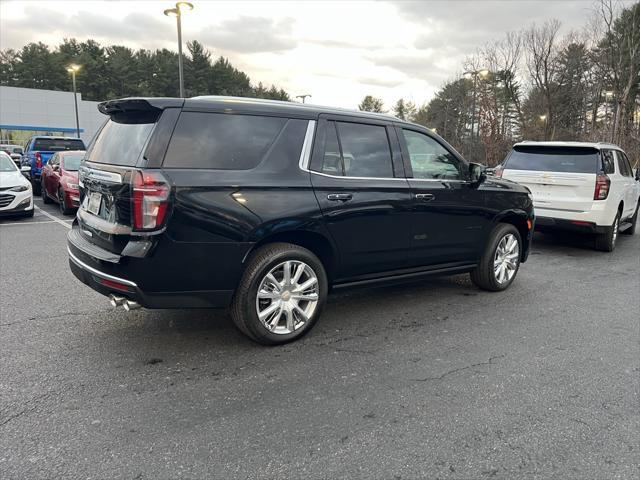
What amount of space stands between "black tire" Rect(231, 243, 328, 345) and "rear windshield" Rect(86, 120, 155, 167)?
1.13 metres

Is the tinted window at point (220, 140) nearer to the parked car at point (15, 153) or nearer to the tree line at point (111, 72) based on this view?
the parked car at point (15, 153)

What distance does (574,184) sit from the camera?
7816 mm

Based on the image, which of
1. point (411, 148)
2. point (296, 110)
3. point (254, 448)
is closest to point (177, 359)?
point (254, 448)

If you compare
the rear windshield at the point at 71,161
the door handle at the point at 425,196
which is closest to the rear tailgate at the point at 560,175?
the door handle at the point at 425,196

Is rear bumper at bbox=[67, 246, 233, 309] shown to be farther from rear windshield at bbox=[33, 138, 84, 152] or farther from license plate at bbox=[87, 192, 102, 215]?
rear windshield at bbox=[33, 138, 84, 152]

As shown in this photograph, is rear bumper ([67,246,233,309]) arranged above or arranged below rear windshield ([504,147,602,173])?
below

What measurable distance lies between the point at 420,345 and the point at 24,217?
10.2 meters

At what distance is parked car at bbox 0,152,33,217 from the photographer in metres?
10.1

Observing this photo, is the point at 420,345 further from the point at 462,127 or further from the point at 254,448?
the point at 462,127

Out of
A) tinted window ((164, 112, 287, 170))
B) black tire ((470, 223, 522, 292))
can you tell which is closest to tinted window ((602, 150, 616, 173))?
black tire ((470, 223, 522, 292))

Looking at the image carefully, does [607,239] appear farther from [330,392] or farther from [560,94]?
[560,94]

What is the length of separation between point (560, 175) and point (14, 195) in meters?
10.6

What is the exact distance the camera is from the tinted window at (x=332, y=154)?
403 cm

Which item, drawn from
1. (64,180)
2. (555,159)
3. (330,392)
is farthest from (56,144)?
(330,392)
